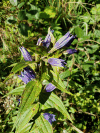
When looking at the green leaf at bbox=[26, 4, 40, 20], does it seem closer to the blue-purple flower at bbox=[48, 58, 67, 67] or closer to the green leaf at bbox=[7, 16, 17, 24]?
the green leaf at bbox=[7, 16, 17, 24]

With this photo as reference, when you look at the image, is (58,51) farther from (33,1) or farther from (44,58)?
(33,1)

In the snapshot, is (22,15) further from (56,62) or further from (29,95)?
(29,95)

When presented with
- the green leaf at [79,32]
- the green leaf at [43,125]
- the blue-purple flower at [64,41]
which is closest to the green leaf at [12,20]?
the green leaf at [79,32]

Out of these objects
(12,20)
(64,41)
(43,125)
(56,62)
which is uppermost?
(12,20)

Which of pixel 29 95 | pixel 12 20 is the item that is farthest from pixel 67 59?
pixel 29 95

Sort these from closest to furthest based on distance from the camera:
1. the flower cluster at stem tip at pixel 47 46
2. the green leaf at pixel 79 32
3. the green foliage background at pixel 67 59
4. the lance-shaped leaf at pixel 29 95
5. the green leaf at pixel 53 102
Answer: the lance-shaped leaf at pixel 29 95, the flower cluster at stem tip at pixel 47 46, the green leaf at pixel 53 102, the green foliage background at pixel 67 59, the green leaf at pixel 79 32

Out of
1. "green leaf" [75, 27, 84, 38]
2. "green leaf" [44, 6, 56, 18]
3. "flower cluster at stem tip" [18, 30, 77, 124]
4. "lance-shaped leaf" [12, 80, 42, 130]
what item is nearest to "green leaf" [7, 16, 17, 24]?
"green leaf" [44, 6, 56, 18]

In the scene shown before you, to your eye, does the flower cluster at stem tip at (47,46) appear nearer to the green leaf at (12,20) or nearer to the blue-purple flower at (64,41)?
the blue-purple flower at (64,41)

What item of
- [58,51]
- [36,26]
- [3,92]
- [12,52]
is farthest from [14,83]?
[58,51]
